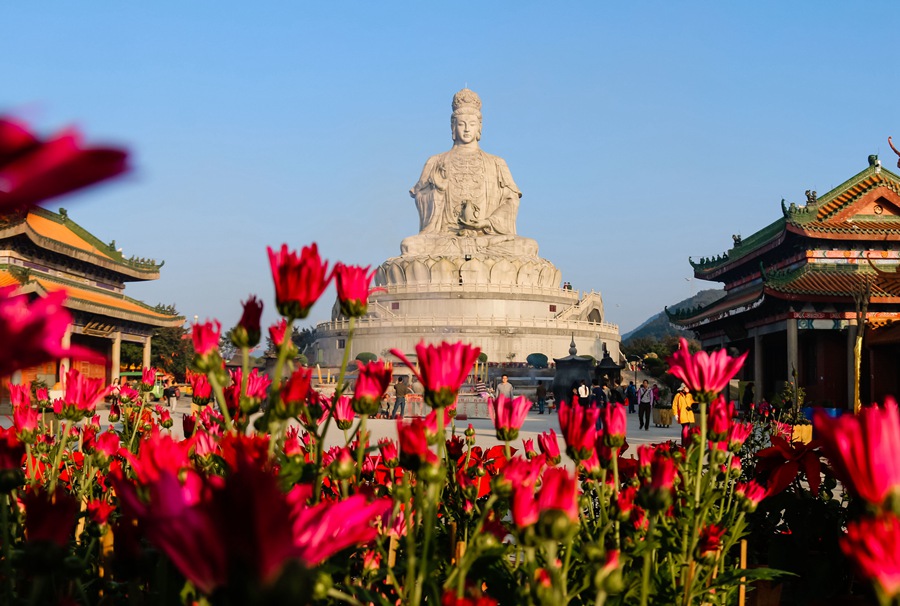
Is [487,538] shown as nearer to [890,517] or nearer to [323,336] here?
[890,517]

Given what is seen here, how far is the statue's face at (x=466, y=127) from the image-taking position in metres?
50.1

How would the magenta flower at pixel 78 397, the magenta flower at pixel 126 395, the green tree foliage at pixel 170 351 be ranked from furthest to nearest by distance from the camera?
the green tree foliage at pixel 170 351 → the magenta flower at pixel 126 395 → the magenta flower at pixel 78 397

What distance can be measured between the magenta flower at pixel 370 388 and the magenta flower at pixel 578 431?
1.62ft

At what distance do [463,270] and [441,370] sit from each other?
4510 cm

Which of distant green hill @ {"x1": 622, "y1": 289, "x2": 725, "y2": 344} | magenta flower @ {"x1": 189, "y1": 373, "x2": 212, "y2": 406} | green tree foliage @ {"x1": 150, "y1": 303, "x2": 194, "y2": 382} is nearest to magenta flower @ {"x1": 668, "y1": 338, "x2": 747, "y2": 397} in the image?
magenta flower @ {"x1": 189, "y1": 373, "x2": 212, "y2": 406}

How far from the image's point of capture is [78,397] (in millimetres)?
2773

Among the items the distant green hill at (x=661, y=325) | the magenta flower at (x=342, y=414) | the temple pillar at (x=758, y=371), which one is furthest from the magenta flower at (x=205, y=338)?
the distant green hill at (x=661, y=325)

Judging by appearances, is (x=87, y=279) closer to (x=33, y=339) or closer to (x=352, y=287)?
(x=352, y=287)

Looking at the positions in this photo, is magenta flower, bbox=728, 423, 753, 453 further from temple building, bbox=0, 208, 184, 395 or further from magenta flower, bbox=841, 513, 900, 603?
temple building, bbox=0, 208, 184, 395

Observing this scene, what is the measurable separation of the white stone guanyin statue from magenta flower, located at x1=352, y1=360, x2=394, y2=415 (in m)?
46.5

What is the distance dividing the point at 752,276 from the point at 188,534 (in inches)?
1282

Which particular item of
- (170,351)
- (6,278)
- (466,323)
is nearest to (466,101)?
(466,323)

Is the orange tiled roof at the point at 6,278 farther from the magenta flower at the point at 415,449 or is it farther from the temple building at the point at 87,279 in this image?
the magenta flower at the point at 415,449

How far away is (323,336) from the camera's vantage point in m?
48.7
